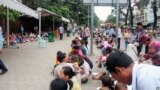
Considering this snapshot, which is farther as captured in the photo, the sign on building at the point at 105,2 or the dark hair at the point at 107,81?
the sign on building at the point at 105,2

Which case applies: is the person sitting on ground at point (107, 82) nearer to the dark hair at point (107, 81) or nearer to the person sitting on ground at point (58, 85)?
the dark hair at point (107, 81)

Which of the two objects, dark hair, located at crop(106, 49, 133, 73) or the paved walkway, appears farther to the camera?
the paved walkway

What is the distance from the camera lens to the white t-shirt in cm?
266

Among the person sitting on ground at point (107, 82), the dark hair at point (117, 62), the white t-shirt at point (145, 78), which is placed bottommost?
Answer: the person sitting on ground at point (107, 82)

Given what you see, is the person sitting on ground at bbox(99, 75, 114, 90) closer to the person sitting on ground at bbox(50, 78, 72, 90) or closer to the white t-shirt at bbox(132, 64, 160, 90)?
the person sitting on ground at bbox(50, 78, 72, 90)

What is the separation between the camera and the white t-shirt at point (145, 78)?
8.72 ft

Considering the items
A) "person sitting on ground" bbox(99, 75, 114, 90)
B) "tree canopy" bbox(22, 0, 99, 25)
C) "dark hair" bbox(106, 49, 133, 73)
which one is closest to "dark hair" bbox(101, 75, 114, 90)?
"person sitting on ground" bbox(99, 75, 114, 90)

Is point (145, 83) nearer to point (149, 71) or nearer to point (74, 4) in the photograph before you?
point (149, 71)

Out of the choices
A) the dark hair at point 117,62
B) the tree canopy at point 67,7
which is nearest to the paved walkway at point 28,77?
the dark hair at point 117,62

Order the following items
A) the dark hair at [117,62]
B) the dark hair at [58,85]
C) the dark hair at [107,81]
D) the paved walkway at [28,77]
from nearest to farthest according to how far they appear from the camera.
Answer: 1. the dark hair at [117,62]
2. the dark hair at [58,85]
3. the dark hair at [107,81]
4. the paved walkway at [28,77]

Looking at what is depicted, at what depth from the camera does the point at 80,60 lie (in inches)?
381

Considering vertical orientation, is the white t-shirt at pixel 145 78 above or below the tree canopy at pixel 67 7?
below

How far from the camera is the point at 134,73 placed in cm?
272

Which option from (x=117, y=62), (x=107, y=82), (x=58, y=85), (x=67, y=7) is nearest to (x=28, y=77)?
(x=107, y=82)
